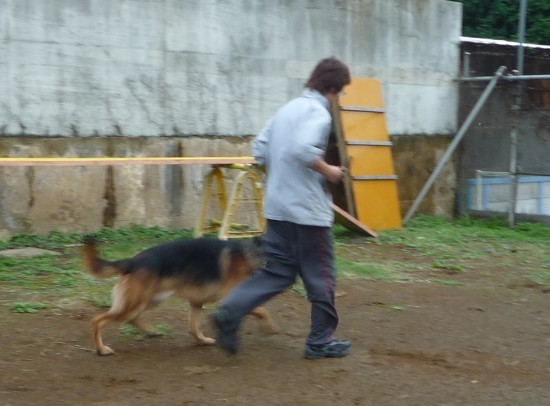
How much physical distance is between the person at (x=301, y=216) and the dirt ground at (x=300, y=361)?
32 cm

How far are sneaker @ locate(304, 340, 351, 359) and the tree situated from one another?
13.6 m

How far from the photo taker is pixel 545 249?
9766 mm

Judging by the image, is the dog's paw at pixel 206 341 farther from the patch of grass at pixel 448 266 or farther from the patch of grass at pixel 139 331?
the patch of grass at pixel 448 266

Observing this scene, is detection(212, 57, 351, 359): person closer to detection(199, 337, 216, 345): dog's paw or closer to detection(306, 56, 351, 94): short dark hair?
detection(306, 56, 351, 94): short dark hair

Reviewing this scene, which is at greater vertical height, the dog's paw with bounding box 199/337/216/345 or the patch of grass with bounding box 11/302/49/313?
the patch of grass with bounding box 11/302/49/313

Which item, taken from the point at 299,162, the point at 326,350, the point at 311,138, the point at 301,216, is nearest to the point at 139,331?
the point at 326,350

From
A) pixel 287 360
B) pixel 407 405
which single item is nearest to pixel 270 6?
pixel 287 360

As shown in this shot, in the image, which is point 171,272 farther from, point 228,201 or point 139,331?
point 228,201

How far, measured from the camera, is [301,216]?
4.95 m

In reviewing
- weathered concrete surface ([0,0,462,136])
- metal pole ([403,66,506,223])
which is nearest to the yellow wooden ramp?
weathered concrete surface ([0,0,462,136])

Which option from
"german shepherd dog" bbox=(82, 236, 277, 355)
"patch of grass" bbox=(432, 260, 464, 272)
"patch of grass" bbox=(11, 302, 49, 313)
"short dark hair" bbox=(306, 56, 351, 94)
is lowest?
"patch of grass" bbox=(432, 260, 464, 272)

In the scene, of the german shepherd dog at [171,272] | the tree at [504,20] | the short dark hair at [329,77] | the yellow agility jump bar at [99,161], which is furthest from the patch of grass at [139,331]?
the tree at [504,20]

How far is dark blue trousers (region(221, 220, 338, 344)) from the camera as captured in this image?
501cm

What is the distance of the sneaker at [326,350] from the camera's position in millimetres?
5172
